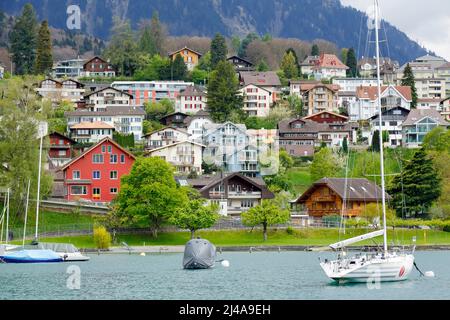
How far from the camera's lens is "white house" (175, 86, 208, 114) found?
164 metres

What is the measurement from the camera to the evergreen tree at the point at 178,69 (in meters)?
183

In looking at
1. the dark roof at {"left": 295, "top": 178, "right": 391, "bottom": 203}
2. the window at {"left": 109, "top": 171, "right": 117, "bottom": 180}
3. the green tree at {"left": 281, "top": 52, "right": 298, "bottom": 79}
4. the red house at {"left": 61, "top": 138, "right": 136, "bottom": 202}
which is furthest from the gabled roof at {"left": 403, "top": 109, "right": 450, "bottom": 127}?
the window at {"left": 109, "top": 171, "right": 117, "bottom": 180}

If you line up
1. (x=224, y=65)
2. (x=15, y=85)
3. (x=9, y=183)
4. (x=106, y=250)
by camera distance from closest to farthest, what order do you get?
(x=106, y=250) → (x=9, y=183) → (x=15, y=85) → (x=224, y=65)

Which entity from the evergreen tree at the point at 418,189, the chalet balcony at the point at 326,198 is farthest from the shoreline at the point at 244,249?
the chalet balcony at the point at 326,198

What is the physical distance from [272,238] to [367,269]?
37.5 metres

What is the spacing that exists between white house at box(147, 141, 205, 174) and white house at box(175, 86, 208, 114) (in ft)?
110

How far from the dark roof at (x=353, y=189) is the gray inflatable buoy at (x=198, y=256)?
119ft

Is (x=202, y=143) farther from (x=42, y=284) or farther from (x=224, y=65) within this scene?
(x=42, y=284)

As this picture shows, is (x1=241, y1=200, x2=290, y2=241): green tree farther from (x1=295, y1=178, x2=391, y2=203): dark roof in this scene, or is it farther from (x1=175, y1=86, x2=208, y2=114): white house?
(x1=175, y1=86, x2=208, y2=114): white house

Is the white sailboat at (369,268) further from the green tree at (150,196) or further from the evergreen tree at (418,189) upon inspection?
the evergreen tree at (418,189)

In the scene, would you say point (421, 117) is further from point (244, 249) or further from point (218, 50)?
point (244, 249)

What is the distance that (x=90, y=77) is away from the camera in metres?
186
